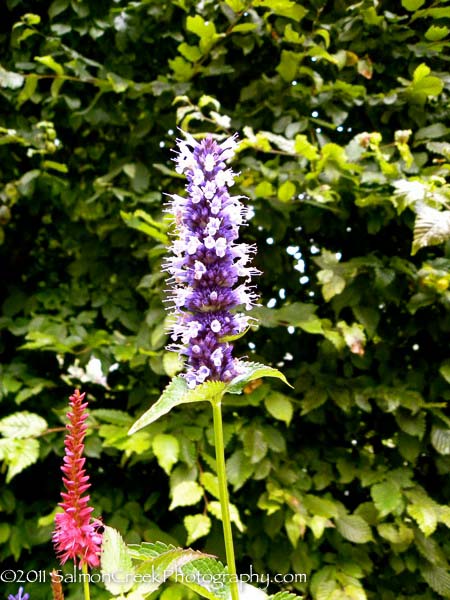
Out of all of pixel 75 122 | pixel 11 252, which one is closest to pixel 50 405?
pixel 11 252

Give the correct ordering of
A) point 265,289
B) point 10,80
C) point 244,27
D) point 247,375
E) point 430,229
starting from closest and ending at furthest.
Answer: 1. point 247,375
2. point 430,229
3. point 244,27
4. point 10,80
5. point 265,289

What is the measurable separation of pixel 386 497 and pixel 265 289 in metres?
0.71

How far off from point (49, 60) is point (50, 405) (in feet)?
3.26

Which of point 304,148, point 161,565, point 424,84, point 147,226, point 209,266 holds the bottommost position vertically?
point 161,565

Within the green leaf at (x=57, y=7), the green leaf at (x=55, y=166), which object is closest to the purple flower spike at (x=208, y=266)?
the green leaf at (x=55, y=166)

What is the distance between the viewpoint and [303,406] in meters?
1.62

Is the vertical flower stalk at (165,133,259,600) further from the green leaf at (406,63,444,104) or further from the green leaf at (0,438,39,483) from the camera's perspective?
the green leaf at (406,63,444,104)

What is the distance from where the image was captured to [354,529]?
1.57m

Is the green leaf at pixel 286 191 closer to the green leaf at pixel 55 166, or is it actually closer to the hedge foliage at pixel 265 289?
the hedge foliage at pixel 265 289

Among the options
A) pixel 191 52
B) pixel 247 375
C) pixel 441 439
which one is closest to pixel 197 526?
pixel 441 439

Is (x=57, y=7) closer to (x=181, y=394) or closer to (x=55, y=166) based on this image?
(x=55, y=166)

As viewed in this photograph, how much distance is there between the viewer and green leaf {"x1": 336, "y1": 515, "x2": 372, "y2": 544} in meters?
1.56

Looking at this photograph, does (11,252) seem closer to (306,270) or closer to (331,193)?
(306,270)

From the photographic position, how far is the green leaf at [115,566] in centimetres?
62
